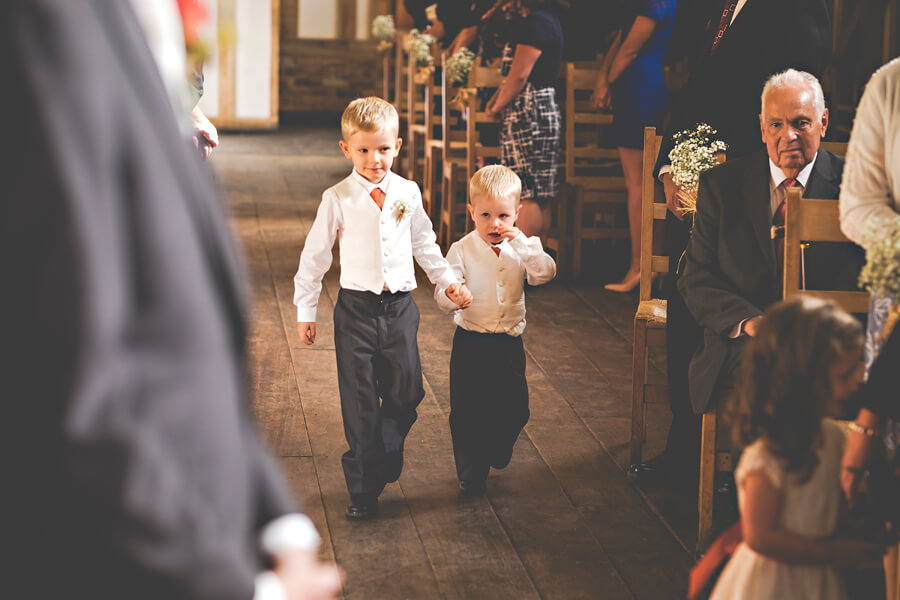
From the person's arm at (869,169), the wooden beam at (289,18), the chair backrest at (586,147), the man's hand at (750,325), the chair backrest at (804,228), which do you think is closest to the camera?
the person's arm at (869,169)

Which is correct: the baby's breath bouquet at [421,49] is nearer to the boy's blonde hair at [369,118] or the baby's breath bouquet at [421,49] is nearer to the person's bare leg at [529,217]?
the person's bare leg at [529,217]

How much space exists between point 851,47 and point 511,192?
15.6ft

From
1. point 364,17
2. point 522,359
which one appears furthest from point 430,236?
point 364,17

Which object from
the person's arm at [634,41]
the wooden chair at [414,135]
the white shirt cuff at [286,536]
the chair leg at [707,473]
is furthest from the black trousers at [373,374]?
the wooden chair at [414,135]

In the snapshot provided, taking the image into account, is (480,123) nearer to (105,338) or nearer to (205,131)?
(205,131)

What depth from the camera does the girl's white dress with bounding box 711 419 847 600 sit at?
1866 millimetres

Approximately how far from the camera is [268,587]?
0.90 meters

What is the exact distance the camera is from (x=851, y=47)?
7199 millimetres

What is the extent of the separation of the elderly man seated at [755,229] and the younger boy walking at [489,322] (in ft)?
1.76

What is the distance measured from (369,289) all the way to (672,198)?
1066mm

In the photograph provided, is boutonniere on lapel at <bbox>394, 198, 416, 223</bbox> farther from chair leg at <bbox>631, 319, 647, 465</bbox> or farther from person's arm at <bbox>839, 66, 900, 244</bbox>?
person's arm at <bbox>839, 66, 900, 244</bbox>

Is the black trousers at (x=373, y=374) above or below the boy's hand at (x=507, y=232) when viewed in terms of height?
below

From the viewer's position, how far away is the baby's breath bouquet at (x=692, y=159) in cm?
336

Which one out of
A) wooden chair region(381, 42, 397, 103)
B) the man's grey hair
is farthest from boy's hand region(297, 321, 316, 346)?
wooden chair region(381, 42, 397, 103)
